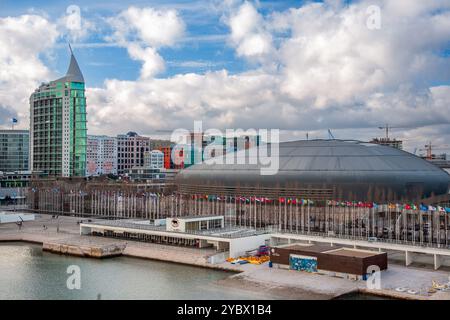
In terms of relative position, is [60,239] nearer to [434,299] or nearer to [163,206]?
[163,206]

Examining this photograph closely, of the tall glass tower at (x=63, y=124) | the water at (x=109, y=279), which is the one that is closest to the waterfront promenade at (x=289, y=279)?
the water at (x=109, y=279)

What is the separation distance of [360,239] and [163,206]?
3033 cm

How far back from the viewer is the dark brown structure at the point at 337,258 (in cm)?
3628

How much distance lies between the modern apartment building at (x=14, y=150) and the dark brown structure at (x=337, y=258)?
458ft

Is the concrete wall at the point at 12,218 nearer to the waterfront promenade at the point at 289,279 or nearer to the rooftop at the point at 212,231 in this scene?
the rooftop at the point at 212,231

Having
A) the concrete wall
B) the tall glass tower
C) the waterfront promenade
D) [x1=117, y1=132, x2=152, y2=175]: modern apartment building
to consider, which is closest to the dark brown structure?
the waterfront promenade

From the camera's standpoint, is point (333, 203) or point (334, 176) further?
point (334, 176)

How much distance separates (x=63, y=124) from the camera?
381 feet

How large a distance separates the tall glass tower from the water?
69402mm

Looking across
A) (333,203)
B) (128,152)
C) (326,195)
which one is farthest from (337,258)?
(128,152)

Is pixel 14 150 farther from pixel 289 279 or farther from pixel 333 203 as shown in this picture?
pixel 289 279

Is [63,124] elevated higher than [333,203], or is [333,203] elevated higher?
[63,124]

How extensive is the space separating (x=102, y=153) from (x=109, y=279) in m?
133

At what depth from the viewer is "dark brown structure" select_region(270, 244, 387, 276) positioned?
36.3 meters
